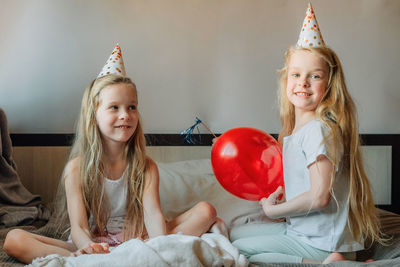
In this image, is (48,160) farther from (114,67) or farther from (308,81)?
(308,81)

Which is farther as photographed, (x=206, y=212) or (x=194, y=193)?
(x=194, y=193)

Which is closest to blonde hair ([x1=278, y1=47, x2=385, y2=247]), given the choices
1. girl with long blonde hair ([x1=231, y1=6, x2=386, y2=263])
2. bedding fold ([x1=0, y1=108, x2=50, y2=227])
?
girl with long blonde hair ([x1=231, y1=6, x2=386, y2=263])

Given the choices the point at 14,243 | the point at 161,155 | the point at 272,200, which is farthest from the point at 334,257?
the point at 161,155

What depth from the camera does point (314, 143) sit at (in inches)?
52.5

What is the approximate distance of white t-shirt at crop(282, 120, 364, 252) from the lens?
133cm

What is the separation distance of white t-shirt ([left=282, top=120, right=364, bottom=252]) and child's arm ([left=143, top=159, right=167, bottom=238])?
423mm

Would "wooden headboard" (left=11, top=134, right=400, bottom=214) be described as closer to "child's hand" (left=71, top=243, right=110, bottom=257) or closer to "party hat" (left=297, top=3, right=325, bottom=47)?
"party hat" (left=297, top=3, right=325, bottom=47)

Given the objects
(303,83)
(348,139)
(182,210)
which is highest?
(303,83)

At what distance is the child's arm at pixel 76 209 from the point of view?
1404 mm

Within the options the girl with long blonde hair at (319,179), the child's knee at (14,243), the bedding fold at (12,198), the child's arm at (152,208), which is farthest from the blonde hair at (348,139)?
the bedding fold at (12,198)

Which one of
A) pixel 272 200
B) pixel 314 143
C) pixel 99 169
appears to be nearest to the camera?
pixel 314 143

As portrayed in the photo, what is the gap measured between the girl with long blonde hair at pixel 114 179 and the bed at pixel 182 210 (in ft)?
0.61

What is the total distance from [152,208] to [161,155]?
86cm

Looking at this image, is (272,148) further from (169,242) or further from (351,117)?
(169,242)
